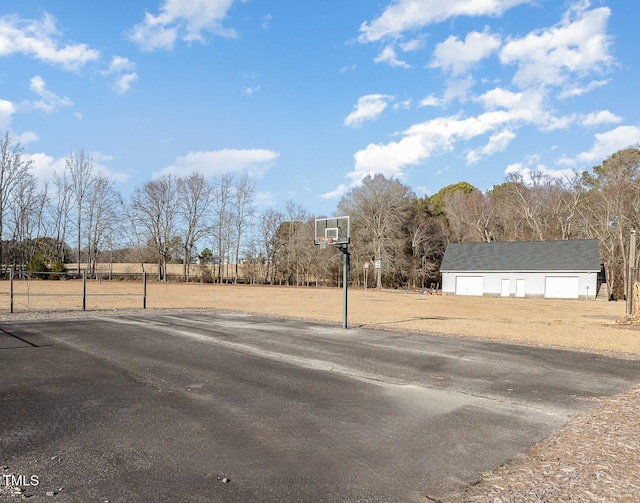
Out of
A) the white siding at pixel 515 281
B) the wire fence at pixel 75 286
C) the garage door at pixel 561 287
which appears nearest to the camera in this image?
the wire fence at pixel 75 286

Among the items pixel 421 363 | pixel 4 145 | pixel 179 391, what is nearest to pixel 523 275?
pixel 421 363

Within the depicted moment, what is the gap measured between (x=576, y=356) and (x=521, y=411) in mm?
5348

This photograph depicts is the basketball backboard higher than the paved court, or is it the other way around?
the basketball backboard

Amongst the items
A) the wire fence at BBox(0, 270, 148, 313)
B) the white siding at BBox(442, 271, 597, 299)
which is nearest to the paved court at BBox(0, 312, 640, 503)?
the wire fence at BBox(0, 270, 148, 313)

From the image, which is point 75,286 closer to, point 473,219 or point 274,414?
point 274,414

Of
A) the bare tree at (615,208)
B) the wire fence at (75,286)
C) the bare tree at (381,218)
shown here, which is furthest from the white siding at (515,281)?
the wire fence at (75,286)

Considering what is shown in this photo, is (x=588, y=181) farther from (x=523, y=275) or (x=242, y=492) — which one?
(x=242, y=492)

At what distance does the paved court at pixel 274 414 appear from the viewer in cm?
354

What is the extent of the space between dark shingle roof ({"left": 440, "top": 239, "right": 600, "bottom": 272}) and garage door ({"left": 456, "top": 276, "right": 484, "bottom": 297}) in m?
1.00

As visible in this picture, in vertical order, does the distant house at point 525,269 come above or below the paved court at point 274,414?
above

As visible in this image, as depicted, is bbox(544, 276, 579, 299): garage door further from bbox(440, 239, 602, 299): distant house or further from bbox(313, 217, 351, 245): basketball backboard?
bbox(313, 217, 351, 245): basketball backboard

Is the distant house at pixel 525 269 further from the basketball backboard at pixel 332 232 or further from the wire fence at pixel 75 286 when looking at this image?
the wire fence at pixel 75 286

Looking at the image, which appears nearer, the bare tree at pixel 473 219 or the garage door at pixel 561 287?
the garage door at pixel 561 287

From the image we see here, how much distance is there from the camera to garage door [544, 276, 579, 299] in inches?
1603
